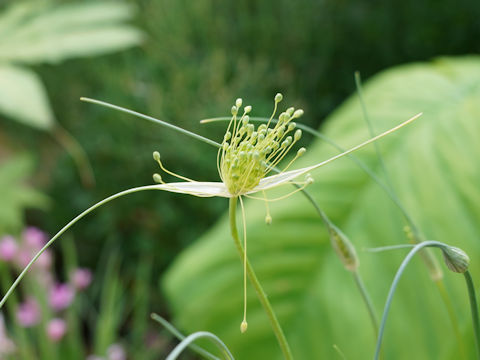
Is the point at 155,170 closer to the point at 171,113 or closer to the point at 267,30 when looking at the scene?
the point at 171,113

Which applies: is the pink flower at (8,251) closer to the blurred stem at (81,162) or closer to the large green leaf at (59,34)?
the large green leaf at (59,34)

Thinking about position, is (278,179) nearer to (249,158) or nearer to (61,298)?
(249,158)

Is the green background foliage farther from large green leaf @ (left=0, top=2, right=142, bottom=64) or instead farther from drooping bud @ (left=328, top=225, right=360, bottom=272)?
drooping bud @ (left=328, top=225, right=360, bottom=272)

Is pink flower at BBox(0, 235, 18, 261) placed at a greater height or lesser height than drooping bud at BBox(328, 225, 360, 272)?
greater

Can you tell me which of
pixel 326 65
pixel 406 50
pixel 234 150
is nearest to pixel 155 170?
pixel 326 65

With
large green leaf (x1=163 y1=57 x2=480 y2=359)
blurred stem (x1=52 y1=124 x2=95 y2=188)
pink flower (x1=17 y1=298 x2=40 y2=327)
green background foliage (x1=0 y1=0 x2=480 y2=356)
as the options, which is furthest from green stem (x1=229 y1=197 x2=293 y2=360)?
blurred stem (x1=52 y1=124 x2=95 y2=188)
